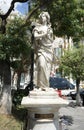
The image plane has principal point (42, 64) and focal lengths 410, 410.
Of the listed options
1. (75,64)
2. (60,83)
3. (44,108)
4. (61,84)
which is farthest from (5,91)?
(61,84)

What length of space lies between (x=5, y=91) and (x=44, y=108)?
5.95 m

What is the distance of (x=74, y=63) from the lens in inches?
1075

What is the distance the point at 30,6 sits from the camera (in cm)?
1850

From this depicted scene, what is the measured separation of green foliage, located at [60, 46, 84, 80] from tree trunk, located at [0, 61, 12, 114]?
40.1 ft

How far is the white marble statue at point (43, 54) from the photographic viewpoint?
9742 mm

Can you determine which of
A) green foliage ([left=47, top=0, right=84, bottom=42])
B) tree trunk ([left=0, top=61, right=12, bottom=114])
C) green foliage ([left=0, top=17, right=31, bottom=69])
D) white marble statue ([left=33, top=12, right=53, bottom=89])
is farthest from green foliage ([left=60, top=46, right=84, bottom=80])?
white marble statue ([left=33, top=12, right=53, bottom=89])

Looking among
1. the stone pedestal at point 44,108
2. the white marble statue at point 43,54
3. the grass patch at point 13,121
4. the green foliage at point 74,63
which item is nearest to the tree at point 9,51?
the grass patch at point 13,121

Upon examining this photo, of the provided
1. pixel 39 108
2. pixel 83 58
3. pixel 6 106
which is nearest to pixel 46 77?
pixel 39 108

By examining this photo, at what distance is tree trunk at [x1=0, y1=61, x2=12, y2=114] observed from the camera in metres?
14.8

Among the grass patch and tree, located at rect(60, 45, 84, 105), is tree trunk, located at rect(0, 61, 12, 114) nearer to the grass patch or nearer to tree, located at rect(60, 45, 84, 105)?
the grass patch

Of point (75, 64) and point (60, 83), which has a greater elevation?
point (75, 64)

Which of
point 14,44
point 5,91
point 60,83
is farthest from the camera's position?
point 60,83

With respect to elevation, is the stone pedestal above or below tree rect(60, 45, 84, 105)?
above

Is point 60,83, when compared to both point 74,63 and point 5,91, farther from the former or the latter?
point 5,91
